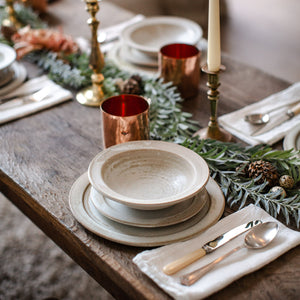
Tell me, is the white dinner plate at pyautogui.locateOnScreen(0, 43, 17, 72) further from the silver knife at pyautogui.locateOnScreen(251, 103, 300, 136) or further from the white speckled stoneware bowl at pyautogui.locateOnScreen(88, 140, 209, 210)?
the silver knife at pyautogui.locateOnScreen(251, 103, 300, 136)

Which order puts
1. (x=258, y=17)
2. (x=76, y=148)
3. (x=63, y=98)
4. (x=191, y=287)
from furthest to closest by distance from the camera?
(x=258, y=17)
(x=63, y=98)
(x=76, y=148)
(x=191, y=287)

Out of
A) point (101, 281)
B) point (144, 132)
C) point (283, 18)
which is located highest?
point (144, 132)

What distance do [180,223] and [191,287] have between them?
0.49ft

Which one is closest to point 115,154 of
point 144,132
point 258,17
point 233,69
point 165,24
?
point 144,132

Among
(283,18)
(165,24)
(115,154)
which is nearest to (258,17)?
(283,18)

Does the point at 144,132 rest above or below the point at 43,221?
above

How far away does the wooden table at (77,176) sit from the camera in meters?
0.69

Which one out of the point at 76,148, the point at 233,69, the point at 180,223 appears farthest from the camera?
the point at 233,69

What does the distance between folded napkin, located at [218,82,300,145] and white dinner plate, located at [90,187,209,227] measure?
31cm

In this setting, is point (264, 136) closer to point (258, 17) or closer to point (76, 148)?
point (76, 148)

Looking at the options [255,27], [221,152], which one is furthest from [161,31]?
[255,27]

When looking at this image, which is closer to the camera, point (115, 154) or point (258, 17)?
point (115, 154)

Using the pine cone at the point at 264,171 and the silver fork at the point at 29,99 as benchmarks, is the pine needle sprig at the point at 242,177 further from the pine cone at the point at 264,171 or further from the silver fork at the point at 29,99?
the silver fork at the point at 29,99

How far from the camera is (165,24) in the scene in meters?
1.60
